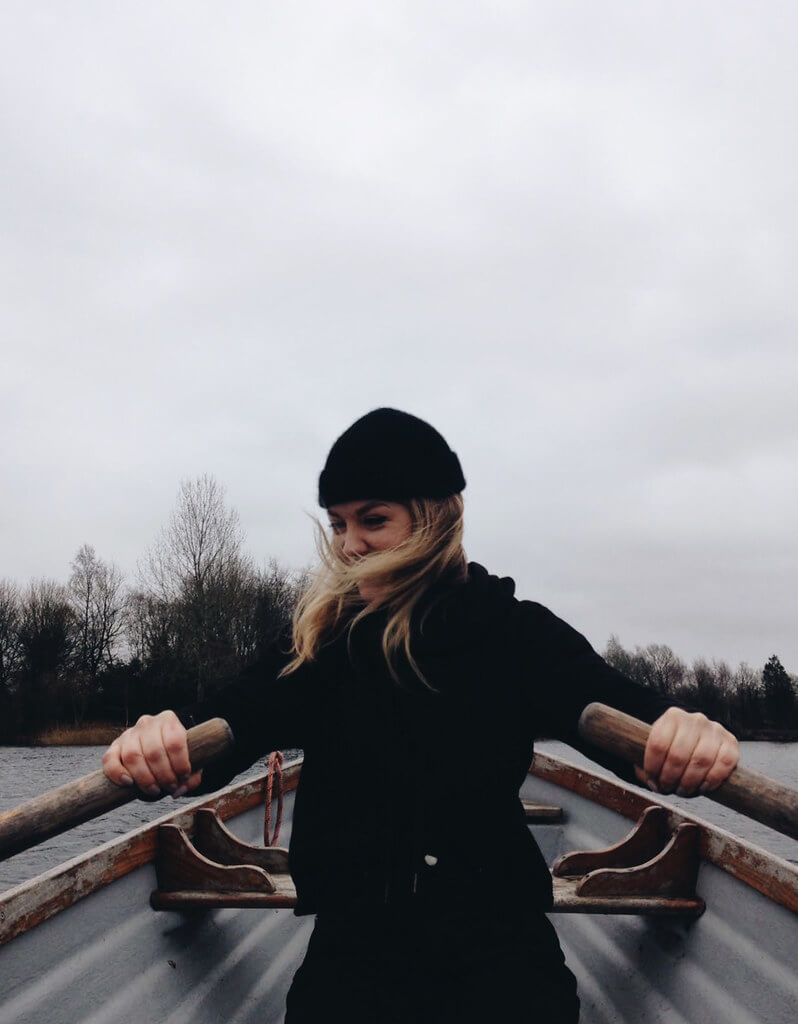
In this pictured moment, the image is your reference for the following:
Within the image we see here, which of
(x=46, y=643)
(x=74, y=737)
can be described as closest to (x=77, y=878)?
(x=74, y=737)

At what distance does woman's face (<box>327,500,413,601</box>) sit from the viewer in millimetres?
1841

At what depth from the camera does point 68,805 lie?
1.36 meters

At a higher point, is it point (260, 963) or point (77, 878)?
point (77, 878)

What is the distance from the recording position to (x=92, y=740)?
3406cm

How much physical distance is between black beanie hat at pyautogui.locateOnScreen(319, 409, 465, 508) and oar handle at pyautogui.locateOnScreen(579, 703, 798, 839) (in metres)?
0.69

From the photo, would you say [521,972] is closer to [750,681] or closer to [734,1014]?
[734,1014]

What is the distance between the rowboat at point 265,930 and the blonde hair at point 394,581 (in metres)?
1.28

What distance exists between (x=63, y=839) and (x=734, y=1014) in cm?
1146

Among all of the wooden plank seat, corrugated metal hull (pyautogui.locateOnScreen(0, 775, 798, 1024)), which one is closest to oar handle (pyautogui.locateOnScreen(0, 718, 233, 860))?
corrugated metal hull (pyautogui.locateOnScreen(0, 775, 798, 1024))

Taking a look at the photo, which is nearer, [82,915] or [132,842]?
[82,915]

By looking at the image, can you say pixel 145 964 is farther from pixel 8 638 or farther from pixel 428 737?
pixel 8 638

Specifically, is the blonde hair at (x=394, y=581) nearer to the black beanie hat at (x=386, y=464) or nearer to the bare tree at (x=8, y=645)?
the black beanie hat at (x=386, y=464)

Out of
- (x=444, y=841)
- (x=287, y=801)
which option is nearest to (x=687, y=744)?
(x=444, y=841)

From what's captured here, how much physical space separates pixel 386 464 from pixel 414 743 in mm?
638
